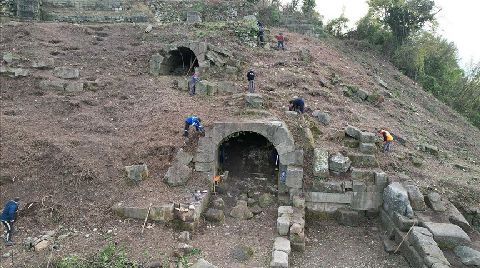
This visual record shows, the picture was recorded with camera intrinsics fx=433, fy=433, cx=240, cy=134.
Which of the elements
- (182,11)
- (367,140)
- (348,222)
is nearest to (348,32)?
(182,11)

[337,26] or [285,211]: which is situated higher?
[337,26]

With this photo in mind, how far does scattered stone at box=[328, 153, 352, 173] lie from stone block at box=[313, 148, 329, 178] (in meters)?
0.18

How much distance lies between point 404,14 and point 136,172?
20.4m

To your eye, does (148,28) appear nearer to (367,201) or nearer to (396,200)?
(367,201)

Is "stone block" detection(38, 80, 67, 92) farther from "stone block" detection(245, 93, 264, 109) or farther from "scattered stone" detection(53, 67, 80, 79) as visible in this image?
"stone block" detection(245, 93, 264, 109)

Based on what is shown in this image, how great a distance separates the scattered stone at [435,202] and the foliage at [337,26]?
1845 centimetres

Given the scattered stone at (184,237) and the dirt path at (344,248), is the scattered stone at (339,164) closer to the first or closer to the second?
the dirt path at (344,248)

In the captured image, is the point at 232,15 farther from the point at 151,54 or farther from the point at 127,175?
the point at 127,175

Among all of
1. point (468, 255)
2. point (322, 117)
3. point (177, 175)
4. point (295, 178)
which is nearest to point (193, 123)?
point (177, 175)

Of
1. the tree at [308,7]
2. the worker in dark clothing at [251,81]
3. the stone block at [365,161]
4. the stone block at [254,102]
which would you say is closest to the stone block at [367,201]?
the stone block at [365,161]

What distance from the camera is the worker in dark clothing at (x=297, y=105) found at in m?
14.4

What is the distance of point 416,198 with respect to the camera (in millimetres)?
11672

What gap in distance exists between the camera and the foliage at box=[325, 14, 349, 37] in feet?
93.2

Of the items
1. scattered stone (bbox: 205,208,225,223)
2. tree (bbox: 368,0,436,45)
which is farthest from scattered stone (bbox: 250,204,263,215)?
tree (bbox: 368,0,436,45)
